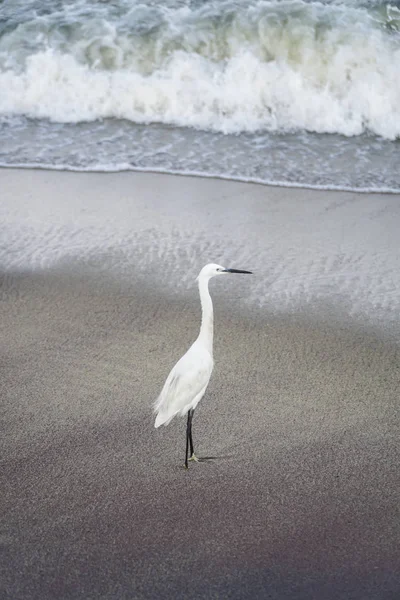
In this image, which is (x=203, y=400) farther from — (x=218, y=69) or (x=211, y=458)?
(x=218, y=69)

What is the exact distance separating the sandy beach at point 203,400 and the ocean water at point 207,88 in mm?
788

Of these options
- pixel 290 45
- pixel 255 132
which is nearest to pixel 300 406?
pixel 255 132

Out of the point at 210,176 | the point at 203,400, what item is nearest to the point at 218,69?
the point at 210,176

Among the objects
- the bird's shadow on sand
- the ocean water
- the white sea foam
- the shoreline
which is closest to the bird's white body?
the bird's shadow on sand

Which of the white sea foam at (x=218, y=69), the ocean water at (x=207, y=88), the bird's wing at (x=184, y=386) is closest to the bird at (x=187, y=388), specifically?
the bird's wing at (x=184, y=386)

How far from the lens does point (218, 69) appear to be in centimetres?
833

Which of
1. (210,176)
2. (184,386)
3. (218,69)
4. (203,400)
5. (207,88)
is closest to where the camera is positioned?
(184,386)

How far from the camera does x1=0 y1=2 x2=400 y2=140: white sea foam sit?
7.78 metres

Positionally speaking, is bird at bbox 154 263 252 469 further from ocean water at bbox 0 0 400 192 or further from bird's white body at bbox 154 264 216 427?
ocean water at bbox 0 0 400 192

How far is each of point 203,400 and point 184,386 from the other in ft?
1.62

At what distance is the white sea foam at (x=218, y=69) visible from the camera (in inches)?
306

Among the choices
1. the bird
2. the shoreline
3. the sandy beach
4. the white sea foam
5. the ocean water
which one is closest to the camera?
the sandy beach

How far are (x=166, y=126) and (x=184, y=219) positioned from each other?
2.21m

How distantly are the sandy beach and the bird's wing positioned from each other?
227mm
